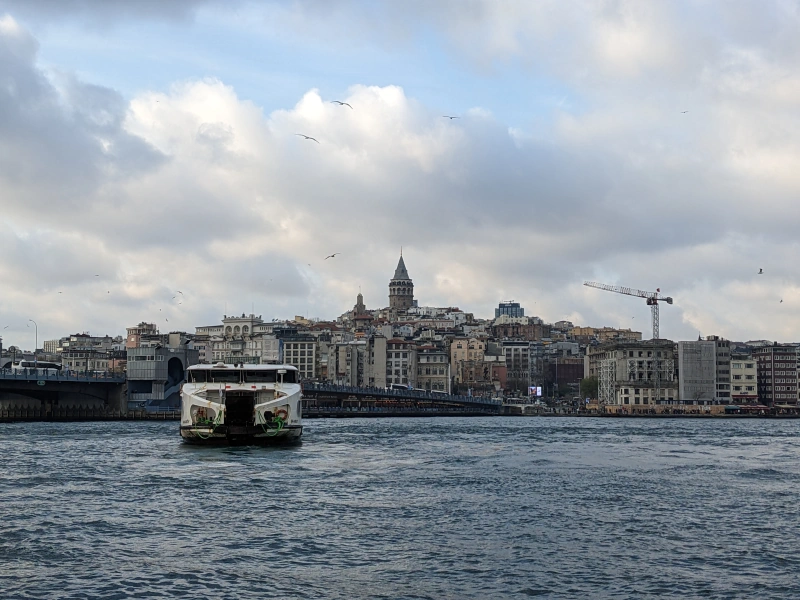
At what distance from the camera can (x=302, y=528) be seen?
98.0 feet

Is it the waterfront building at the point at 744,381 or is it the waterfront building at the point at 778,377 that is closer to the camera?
the waterfront building at the point at 744,381

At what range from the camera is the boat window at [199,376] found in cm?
6169

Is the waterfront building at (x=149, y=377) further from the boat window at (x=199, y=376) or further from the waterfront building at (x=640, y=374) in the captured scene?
the waterfront building at (x=640, y=374)

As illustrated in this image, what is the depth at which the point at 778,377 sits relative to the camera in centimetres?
18538

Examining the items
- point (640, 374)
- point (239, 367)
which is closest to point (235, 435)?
point (239, 367)

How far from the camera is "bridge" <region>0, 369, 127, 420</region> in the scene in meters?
107

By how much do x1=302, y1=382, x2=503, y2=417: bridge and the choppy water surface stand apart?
298 ft

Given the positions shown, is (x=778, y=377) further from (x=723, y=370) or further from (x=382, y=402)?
(x=382, y=402)

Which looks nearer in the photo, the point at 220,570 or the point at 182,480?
the point at 220,570

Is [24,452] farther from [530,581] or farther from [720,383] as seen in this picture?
[720,383]

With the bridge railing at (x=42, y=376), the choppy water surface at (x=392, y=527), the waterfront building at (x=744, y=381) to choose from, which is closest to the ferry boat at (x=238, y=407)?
the choppy water surface at (x=392, y=527)

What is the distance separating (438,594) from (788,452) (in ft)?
151

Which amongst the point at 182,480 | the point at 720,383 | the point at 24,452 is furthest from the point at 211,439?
the point at 720,383

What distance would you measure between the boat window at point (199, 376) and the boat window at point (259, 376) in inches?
88.2
